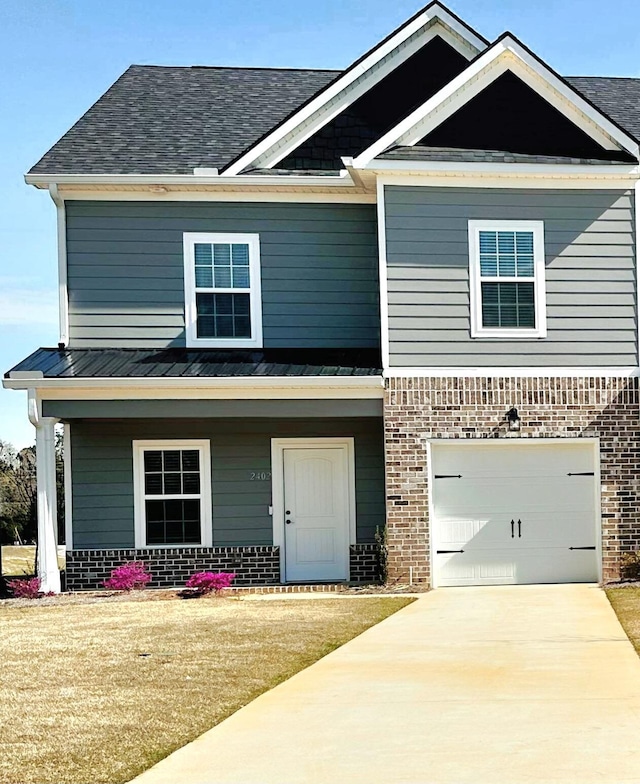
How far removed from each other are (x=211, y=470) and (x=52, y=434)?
2.64 metres

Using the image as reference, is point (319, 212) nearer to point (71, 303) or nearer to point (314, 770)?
point (71, 303)

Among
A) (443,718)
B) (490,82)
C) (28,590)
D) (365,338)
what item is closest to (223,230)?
(365,338)

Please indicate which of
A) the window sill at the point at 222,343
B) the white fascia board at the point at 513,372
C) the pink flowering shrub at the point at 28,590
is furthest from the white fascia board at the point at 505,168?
the pink flowering shrub at the point at 28,590

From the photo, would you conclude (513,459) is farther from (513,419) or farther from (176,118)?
(176,118)

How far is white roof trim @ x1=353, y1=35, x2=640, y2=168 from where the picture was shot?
15.5 m

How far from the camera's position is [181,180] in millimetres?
16438

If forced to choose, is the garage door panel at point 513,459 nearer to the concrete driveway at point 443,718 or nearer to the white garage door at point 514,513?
the white garage door at point 514,513

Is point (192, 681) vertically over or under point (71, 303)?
under

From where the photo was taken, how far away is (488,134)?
15648 mm

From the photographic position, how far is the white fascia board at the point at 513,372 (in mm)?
15469

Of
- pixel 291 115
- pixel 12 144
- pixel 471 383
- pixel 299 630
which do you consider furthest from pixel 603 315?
pixel 12 144

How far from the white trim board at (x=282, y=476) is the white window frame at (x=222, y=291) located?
1.63 meters

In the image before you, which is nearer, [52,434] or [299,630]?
[299,630]

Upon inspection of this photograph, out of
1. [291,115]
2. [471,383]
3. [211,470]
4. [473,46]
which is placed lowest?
[211,470]
